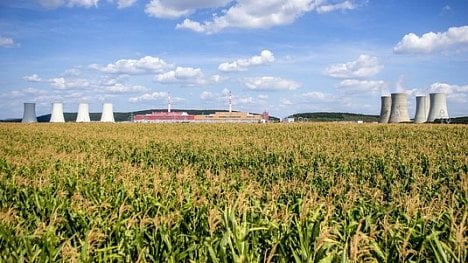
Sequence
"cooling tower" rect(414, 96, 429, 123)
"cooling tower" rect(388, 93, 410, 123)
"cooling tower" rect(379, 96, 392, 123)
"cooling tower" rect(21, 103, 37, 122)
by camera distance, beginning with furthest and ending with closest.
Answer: "cooling tower" rect(21, 103, 37, 122)
"cooling tower" rect(379, 96, 392, 123)
"cooling tower" rect(414, 96, 429, 123)
"cooling tower" rect(388, 93, 410, 123)

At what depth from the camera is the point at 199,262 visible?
14.4ft

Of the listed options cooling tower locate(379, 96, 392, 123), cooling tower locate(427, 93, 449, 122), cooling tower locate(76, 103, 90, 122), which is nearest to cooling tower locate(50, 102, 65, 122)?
cooling tower locate(76, 103, 90, 122)

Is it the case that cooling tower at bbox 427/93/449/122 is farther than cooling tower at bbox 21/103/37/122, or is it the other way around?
cooling tower at bbox 21/103/37/122

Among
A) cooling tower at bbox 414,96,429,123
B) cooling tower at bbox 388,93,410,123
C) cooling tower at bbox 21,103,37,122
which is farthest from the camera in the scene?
cooling tower at bbox 21,103,37,122

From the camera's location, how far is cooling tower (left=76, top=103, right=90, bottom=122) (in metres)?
91.3

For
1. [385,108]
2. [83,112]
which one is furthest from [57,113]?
[385,108]

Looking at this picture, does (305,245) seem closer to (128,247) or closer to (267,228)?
(267,228)

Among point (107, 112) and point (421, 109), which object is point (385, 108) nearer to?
point (421, 109)

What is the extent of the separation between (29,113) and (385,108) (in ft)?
230

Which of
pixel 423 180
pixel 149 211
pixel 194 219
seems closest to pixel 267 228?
pixel 194 219

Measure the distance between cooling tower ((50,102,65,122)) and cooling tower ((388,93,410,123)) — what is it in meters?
65.2

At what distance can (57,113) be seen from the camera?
296 ft

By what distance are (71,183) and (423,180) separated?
10788 millimetres

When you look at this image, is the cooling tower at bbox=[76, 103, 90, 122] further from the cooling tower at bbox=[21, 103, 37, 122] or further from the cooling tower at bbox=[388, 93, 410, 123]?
the cooling tower at bbox=[388, 93, 410, 123]
